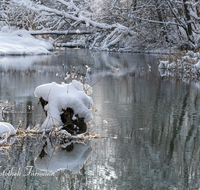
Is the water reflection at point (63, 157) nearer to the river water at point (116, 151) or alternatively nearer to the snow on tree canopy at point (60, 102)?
the river water at point (116, 151)

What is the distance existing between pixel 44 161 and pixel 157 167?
1.47m

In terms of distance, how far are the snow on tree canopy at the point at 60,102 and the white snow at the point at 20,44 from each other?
719 inches

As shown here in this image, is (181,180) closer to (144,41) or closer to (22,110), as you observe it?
(22,110)

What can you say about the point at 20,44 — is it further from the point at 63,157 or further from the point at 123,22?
the point at 63,157

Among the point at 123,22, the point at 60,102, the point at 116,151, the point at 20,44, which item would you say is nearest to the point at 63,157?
the point at 116,151

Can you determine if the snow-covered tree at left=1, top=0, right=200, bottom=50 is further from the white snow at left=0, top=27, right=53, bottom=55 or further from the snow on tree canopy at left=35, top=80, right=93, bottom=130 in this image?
the snow on tree canopy at left=35, top=80, right=93, bottom=130

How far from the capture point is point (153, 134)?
564 cm

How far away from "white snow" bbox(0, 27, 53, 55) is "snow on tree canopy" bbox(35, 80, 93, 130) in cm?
1826

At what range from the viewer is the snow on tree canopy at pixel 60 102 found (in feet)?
18.4

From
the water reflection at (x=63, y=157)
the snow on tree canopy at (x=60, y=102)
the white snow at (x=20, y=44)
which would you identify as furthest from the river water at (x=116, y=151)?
the white snow at (x=20, y=44)

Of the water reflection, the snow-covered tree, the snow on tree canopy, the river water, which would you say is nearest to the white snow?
the snow-covered tree

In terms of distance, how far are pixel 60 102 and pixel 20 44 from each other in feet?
69.7

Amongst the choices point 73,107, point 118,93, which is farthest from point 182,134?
point 118,93

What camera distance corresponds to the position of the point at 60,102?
18.8ft
